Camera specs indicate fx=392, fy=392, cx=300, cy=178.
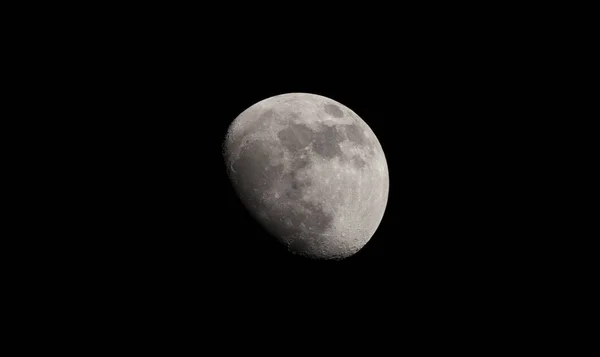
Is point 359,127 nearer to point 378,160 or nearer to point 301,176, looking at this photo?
point 378,160

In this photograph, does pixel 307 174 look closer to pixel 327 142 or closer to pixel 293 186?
pixel 293 186

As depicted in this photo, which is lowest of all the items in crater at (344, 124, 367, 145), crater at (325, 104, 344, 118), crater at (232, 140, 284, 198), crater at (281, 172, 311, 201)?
crater at (281, 172, 311, 201)

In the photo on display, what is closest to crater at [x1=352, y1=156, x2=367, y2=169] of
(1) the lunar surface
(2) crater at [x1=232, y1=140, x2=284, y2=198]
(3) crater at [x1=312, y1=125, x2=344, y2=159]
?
(1) the lunar surface

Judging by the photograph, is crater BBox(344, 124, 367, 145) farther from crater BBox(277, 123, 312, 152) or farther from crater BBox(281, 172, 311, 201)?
crater BBox(281, 172, 311, 201)

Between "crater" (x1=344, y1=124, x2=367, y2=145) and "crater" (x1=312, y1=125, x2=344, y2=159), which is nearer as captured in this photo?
"crater" (x1=312, y1=125, x2=344, y2=159)

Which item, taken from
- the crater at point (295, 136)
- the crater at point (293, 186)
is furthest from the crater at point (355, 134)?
the crater at point (293, 186)

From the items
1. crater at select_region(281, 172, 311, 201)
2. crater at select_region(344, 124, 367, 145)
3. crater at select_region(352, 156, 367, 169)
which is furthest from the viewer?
crater at select_region(344, 124, 367, 145)
